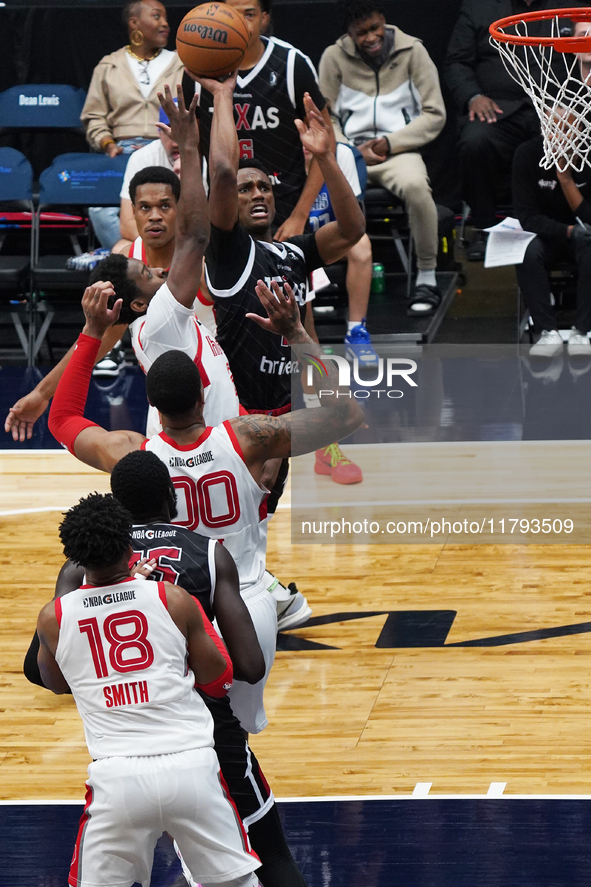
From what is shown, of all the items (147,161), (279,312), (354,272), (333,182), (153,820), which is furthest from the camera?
(354,272)

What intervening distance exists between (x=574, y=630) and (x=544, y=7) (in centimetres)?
636

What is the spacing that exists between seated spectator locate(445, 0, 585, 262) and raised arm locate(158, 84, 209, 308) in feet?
20.6

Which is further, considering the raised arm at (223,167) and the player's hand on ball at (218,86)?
the player's hand on ball at (218,86)

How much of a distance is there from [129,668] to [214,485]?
81 cm

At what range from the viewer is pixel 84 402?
12.6 feet

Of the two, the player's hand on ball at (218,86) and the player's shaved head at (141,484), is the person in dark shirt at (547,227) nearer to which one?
the player's hand on ball at (218,86)

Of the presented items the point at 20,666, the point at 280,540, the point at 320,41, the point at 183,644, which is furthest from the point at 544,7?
the point at 183,644

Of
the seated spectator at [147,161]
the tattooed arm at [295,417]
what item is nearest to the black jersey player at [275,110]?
the seated spectator at [147,161]

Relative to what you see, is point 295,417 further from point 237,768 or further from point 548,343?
point 548,343

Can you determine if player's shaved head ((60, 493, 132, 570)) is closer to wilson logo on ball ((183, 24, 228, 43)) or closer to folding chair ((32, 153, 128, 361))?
wilson logo on ball ((183, 24, 228, 43))

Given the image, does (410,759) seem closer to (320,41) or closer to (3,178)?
(3,178)

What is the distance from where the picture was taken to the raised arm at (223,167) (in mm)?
4125

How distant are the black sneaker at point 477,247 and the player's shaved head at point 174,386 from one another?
7.92 meters

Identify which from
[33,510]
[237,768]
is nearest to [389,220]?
[33,510]
